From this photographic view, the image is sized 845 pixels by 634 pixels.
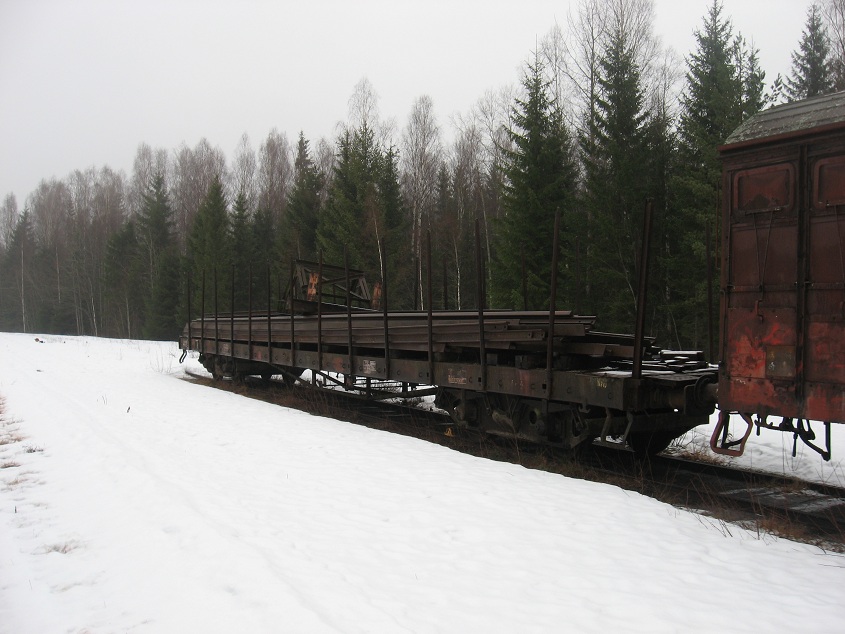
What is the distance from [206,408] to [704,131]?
1581 cm

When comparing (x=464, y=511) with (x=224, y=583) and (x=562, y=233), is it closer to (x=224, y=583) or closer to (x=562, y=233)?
(x=224, y=583)

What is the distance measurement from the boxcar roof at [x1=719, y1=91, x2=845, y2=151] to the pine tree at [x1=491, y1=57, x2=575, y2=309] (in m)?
12.9

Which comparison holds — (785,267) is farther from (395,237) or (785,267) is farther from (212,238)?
(212,238)

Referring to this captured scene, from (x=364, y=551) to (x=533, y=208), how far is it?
15990mm

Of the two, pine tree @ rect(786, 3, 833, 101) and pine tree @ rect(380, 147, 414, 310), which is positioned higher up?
pine tree @ rect(786, 3, 833, 101)

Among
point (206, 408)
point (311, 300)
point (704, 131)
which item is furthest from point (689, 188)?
point (206, 408)

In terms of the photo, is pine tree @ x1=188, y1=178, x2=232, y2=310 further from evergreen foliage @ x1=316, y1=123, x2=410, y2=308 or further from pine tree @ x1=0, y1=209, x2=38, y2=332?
pine tree @ x1=0, y1=209, x2=38, y2=332

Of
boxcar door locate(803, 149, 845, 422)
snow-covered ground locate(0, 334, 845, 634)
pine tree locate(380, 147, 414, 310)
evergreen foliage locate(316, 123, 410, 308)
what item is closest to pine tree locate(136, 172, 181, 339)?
evergreen foliage locate(316, 123, 410, 308)

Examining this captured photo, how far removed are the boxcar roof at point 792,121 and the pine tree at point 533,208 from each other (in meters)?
12.9

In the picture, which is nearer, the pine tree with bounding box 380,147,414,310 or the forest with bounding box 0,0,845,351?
the forest with bounding box 0,0,845,351

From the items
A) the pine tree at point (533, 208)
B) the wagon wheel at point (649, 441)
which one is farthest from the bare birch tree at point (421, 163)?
the wagon wheel at point (649, 441)

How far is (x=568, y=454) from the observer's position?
670cm

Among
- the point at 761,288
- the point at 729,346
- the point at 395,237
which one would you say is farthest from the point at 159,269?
the point at 761,288

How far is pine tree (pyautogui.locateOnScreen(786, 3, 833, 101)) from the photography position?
990 inches
